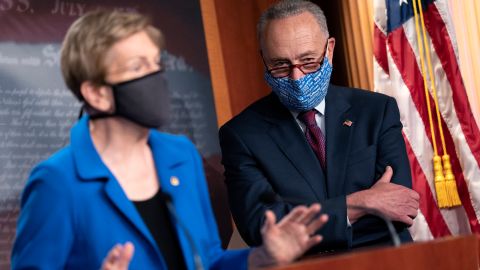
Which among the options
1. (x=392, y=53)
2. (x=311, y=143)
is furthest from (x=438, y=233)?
(x=311, y=143)

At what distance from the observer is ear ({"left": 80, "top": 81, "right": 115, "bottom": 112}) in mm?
1944

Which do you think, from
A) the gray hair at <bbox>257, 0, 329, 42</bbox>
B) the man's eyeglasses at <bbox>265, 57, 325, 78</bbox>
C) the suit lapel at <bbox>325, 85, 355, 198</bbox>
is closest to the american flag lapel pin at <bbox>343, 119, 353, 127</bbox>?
the suit lapel at <bbox>325, 85, 355, 198</bbox>

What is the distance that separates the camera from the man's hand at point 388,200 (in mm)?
2867

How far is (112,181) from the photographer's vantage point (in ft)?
6.32

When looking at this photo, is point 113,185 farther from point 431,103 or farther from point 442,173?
point 431,103

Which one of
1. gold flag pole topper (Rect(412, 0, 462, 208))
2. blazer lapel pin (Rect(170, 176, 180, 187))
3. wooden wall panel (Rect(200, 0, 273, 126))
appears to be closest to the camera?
blazer lapel pin (Rect(170, 176, 180, 187))

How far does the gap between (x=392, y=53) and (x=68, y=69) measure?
2.75 m

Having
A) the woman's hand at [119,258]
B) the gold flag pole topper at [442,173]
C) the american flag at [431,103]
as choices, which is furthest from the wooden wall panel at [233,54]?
the woman's hand at [119,258]

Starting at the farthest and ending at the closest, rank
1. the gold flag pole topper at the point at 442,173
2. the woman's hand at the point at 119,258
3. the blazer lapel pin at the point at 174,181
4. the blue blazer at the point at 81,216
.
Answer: the gold flag pole topper at the point at 442,173, the blazer lapel pin at the point at 174,181, the blue blazer at the point at 81,216, the woman's hand at the point at 119,258

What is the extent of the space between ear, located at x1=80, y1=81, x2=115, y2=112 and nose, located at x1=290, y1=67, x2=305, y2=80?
48.8 inches

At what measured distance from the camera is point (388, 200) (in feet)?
9.50

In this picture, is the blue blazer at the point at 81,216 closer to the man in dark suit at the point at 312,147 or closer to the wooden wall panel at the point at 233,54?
the man in dark suit at the point at 312,147

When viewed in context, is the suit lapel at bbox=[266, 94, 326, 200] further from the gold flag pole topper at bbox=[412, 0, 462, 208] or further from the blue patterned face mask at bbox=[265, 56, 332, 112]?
the gold flag pole topper at bbox=[412, 0, 462, 208]

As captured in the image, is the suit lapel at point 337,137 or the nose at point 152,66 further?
the suit lapel at point 337,137
